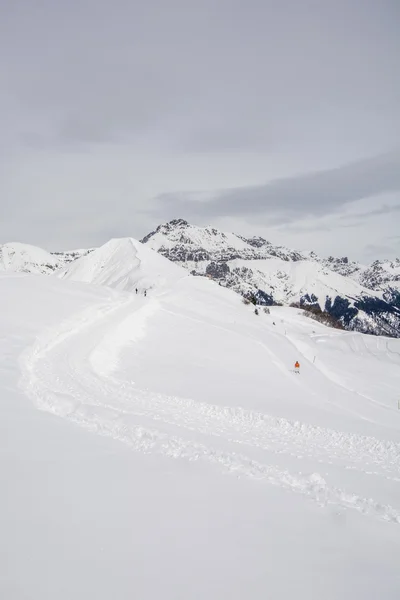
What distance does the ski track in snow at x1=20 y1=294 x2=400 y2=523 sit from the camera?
394 inches

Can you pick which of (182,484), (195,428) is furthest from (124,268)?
(182,484)

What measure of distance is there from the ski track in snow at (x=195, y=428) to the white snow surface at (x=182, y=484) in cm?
7

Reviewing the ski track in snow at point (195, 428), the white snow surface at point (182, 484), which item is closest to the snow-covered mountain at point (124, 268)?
the white snow surface at point (182, 484)

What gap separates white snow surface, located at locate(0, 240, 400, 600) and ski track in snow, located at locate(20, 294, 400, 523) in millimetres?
72

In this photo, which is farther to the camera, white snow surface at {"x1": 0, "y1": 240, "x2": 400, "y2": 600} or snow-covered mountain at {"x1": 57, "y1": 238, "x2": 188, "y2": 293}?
snow-covered mountain at {"x1": 57, "y1": 238, "x2": 188, "y2": 293}

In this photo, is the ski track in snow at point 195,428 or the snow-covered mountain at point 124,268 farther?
the snow-covered mountain at point 124,268

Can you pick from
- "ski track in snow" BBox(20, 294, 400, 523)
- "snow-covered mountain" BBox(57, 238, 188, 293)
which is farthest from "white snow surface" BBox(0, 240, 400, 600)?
"snow-covered mountain" BBox(57, 238, 188, 293)

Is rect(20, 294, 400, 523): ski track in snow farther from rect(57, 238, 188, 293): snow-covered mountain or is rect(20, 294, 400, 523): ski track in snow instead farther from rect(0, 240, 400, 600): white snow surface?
rect(57, 238, 188, 293): snow-covered mountain

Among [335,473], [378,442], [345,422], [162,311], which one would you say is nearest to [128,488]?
[335,473]

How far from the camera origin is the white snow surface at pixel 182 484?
5934mm

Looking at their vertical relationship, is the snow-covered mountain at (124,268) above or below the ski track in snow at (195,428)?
above

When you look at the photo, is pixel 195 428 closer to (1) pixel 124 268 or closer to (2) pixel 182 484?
(2) pixel 182 484

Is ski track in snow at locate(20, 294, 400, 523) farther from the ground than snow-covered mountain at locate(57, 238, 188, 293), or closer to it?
closer to it

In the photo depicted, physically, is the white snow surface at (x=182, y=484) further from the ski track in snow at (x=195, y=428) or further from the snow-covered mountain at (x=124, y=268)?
the snow-covered mountain at (x=124, y=268)
